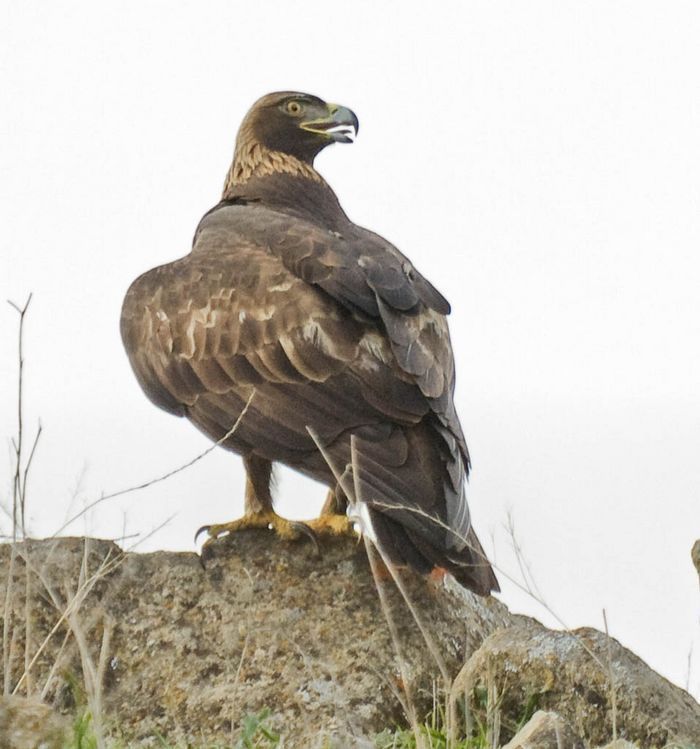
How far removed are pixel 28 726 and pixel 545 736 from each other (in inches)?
60.0

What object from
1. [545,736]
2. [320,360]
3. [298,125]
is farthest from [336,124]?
[545,736]

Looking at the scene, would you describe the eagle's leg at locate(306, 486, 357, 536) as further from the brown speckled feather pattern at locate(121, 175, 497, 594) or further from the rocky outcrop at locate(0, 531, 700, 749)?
the brown speckled feather pattern at locate(121, 175, 497, 594)

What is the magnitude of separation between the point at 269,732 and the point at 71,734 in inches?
37.8

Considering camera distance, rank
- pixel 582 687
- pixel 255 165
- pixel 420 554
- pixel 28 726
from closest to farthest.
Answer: pixel 28 726, pixel 582 687, pixel 420 554, pixel 255 165

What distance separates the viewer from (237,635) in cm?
597

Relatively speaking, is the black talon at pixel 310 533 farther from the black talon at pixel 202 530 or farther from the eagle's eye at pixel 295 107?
the eagle's eye at pixel 295 107

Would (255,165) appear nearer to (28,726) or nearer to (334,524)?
(334,524)

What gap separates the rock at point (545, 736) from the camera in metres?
4.34

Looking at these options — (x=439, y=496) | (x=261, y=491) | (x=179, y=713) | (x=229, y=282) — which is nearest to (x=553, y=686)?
(x=439, y=496)

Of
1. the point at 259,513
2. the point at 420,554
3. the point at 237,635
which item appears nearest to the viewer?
the point at 420,554

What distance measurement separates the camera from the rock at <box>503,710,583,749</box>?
4340 millimetres

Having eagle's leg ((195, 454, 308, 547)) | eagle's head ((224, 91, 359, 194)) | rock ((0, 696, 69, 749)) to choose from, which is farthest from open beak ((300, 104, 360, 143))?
rock ((0, 696, 69, 749))

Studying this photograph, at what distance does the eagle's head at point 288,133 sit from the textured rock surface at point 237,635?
3209mm

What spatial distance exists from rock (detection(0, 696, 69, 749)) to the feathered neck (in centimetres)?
516
